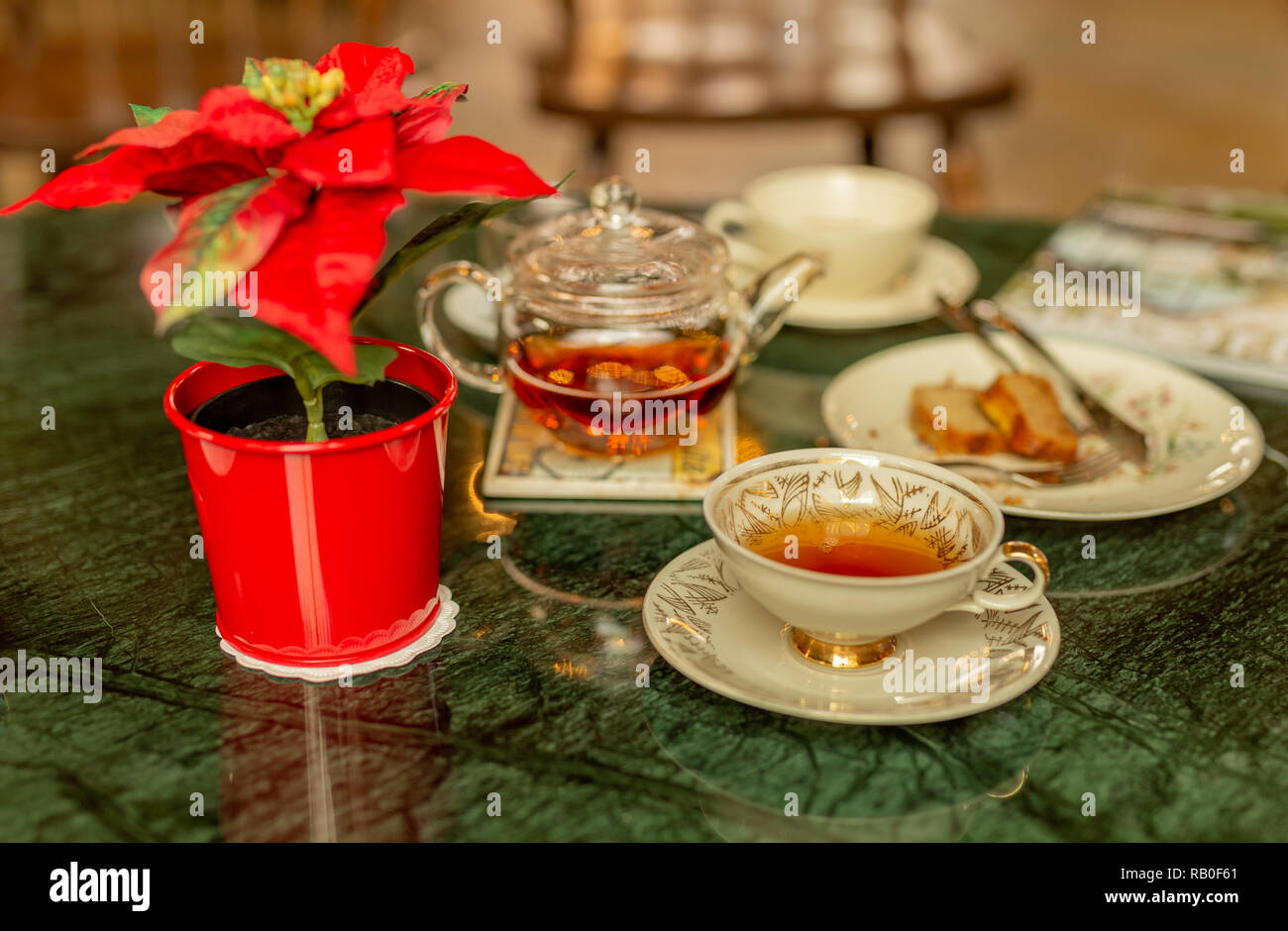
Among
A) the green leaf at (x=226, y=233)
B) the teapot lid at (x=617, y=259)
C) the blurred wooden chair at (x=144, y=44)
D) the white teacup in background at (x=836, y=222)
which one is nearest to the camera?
the green leaf at (x=226, y=233)

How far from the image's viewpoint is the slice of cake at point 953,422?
861 mm

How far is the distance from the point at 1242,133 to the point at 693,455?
3.51 meters

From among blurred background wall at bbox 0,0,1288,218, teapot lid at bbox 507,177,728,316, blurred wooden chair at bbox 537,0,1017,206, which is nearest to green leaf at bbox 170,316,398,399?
teapot lid at bbox 507,177,728,316

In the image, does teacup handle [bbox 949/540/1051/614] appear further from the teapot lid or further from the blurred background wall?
the blurred background wall

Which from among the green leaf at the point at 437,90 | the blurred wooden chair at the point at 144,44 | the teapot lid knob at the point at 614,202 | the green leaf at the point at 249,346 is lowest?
the green leaf at the point at 249,346

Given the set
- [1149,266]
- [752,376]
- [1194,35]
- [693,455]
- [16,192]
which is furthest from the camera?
[1194,35]

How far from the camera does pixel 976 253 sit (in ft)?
4.03

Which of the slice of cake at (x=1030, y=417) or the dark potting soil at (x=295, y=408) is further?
the slice of cake at (x=1030, y=417)

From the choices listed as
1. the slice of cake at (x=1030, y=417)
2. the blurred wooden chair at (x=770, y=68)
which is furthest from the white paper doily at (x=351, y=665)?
the blurred wooden chair at (x=770, y=68)

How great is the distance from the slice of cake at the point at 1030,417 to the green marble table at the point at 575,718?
0.08 meters

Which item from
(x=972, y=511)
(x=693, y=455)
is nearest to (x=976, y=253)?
(x=693, y=455)

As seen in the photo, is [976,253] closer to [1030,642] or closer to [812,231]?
[812,231]

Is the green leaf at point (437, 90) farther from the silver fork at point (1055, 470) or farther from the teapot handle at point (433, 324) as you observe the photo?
the silver fork at point (1055, 470)

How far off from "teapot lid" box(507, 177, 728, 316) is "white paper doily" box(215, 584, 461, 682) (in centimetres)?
23
